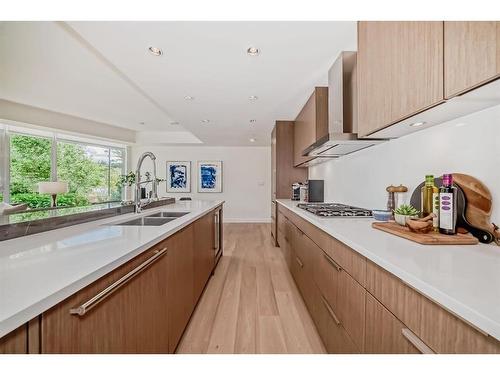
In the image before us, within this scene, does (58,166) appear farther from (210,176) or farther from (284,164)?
(284,164)

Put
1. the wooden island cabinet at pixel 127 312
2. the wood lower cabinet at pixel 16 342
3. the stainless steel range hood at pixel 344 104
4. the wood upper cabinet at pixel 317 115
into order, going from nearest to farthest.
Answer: the wood lower cabinet at pixel 16 342 → the wooden island cabinet at pixel 127 312 → the stainless steel range hood at pixel 344 104 → the wood upper cabinet at pixel 317 115

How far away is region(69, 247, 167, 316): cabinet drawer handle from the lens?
67cm

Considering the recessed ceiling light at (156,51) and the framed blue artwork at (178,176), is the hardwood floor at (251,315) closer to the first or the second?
the recessed ceiling light at (156,51)

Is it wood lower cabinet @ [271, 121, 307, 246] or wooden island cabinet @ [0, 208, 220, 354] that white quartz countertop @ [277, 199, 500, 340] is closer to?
wooden island cabinet @ [0, 208, 220, 354]

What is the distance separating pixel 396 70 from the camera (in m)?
1.25

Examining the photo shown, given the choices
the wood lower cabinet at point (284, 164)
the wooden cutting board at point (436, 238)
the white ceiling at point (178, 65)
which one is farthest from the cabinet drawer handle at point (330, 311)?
the wood lower cabinet at point (284, 164)

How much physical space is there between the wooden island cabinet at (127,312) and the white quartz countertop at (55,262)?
43mm

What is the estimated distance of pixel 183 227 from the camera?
5.47ft

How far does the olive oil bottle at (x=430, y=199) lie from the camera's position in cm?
117

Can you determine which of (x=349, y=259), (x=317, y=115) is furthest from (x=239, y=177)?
(x=349, y=259)

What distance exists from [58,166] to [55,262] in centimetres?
590

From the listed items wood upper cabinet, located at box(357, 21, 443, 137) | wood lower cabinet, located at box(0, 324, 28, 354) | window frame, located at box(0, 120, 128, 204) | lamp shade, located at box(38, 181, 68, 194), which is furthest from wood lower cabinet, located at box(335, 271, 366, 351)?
lamp shade, located at box(38, 181, 68, 194)
